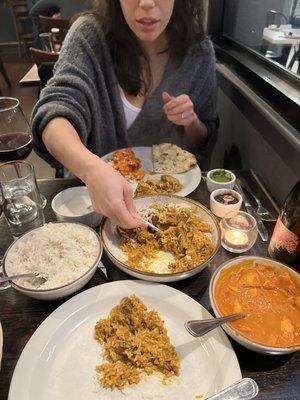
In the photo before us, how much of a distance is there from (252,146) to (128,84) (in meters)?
0.79

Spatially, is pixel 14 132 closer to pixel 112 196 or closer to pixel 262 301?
pixel 112 196

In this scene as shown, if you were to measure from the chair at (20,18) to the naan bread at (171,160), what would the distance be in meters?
7.93

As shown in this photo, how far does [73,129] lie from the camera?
1.46m

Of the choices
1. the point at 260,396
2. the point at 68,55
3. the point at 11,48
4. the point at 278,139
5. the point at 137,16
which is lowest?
the point at 11,48

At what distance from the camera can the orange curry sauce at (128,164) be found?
1587 mm

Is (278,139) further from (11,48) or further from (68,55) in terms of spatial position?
(11,48)

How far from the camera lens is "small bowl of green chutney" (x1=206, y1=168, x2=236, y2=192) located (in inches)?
57.3

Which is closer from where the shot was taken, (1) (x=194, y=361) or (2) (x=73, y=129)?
(1) (x=194, y=361)

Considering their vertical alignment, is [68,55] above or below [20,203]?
above

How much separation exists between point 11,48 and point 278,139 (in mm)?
9098

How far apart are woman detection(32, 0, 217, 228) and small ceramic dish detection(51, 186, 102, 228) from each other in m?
0.15

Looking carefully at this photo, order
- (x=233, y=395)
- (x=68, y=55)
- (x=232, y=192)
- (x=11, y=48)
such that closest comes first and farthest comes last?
(x=233, y=395), (x=232, y=192), (x=68, y=55), (x=11, y=48)

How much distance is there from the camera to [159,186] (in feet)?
4.86

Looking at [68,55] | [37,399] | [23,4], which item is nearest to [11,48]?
[23,4]
